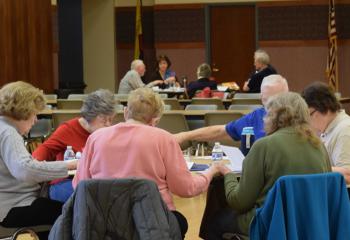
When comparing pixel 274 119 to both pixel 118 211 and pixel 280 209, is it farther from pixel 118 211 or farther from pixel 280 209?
pixel 118 211

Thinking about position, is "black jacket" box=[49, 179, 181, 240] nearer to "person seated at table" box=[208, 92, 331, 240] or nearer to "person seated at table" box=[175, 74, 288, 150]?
"person seated at table" box=[208, 92, 331, 240]

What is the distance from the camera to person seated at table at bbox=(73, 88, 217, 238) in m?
3.48

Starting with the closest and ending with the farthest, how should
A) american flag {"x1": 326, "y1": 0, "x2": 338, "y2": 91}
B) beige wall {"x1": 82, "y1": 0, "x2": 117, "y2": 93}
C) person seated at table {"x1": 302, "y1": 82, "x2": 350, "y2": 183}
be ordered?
person seated at table {"x1": 302, "y1": 82, "x2": 350, "y2": 183}, american flag {"x1": 326, "y1": 0, "x2": 338, "y2": 91}, beige wall {"x1": 82, "y1": 0, "x2": 117, "y2": 93}

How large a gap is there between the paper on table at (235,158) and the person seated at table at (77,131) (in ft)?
2.72

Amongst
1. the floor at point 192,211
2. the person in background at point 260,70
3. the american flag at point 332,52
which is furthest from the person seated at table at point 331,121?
the american flag at point 332,52

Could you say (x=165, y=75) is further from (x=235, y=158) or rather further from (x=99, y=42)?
(x=235, y=158)

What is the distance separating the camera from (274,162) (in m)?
3.43

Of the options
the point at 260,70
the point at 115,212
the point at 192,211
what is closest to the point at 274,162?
the point at 115,212

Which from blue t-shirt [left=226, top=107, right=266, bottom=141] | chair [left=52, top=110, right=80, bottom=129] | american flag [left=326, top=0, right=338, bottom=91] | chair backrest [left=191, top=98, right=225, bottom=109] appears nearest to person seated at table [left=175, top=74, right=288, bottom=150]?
blue t-shirt [left=226, top=107, right=266, bottom=141]

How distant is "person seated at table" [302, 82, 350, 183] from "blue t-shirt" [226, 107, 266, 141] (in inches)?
39.6

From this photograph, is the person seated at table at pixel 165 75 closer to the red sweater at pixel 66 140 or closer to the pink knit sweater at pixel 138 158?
the red sweater at pixel 66 140

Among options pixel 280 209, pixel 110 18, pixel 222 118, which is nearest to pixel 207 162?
pixel 280 209

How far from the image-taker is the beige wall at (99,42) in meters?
16.2

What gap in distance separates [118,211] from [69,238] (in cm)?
25
